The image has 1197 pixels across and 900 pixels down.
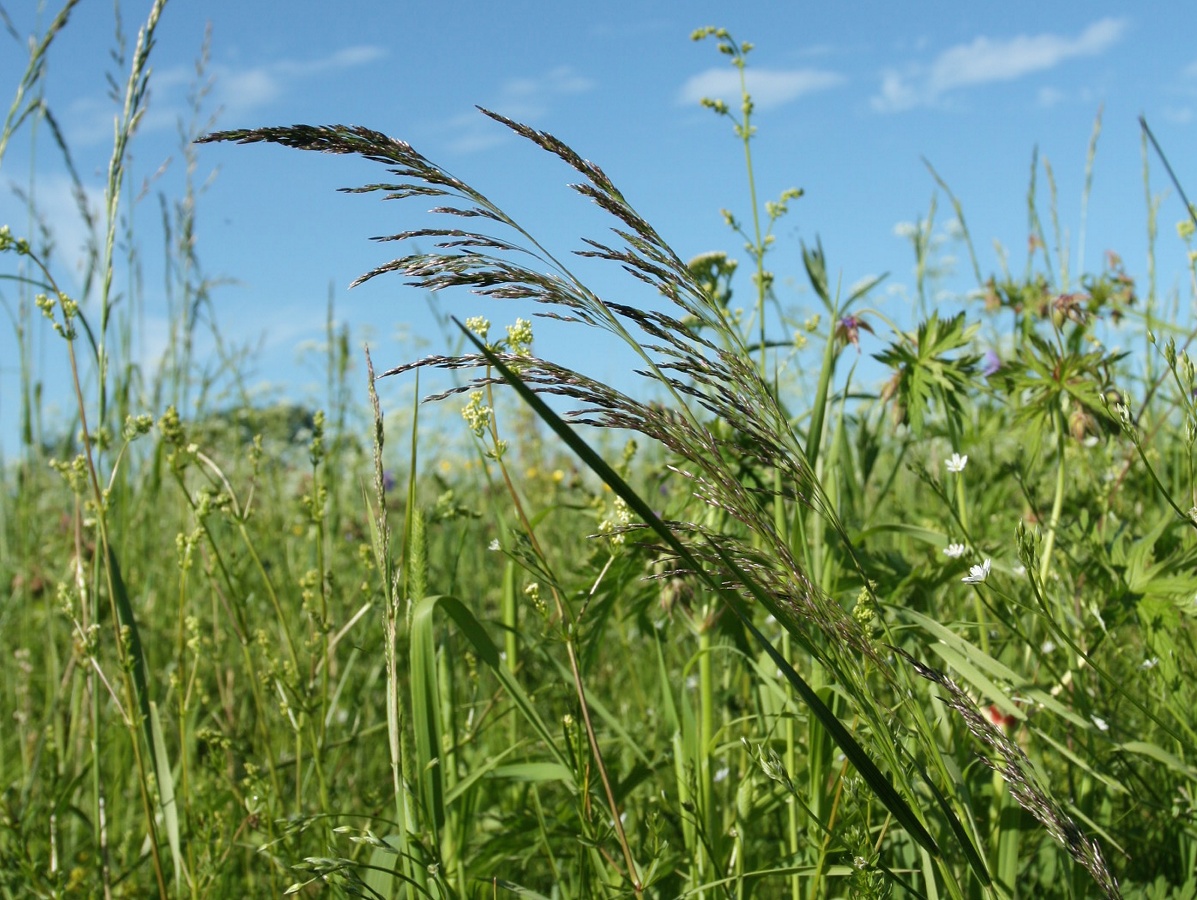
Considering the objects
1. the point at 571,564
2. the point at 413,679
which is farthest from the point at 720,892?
the point at 571,564

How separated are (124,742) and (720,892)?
155cm

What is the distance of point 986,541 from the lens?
80.8 inches

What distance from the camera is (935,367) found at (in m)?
1.76

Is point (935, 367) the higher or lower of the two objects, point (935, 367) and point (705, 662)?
the higher

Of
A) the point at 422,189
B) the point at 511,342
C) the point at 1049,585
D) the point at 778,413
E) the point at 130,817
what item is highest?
the point at 422,189

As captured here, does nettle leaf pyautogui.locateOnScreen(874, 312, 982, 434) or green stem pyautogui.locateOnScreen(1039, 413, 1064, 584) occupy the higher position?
nettle leaf pyautogui.locateOnScreen(874, 312, 982, 434)

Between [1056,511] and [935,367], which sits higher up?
[935,367]

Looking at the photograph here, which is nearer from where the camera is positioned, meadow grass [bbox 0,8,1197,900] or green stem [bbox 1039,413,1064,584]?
meadow grass [bbox 0,8,1197,900]

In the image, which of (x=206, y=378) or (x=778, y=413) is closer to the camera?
(x=778, y=413)

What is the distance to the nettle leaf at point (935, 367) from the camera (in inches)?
68.2

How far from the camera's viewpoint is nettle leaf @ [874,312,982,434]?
5.69ft

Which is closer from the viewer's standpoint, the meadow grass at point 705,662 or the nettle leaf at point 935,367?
the meadow grass at point 705,662

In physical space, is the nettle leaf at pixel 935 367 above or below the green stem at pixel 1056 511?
above

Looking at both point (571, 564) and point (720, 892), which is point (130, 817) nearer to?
point (720, 892)
